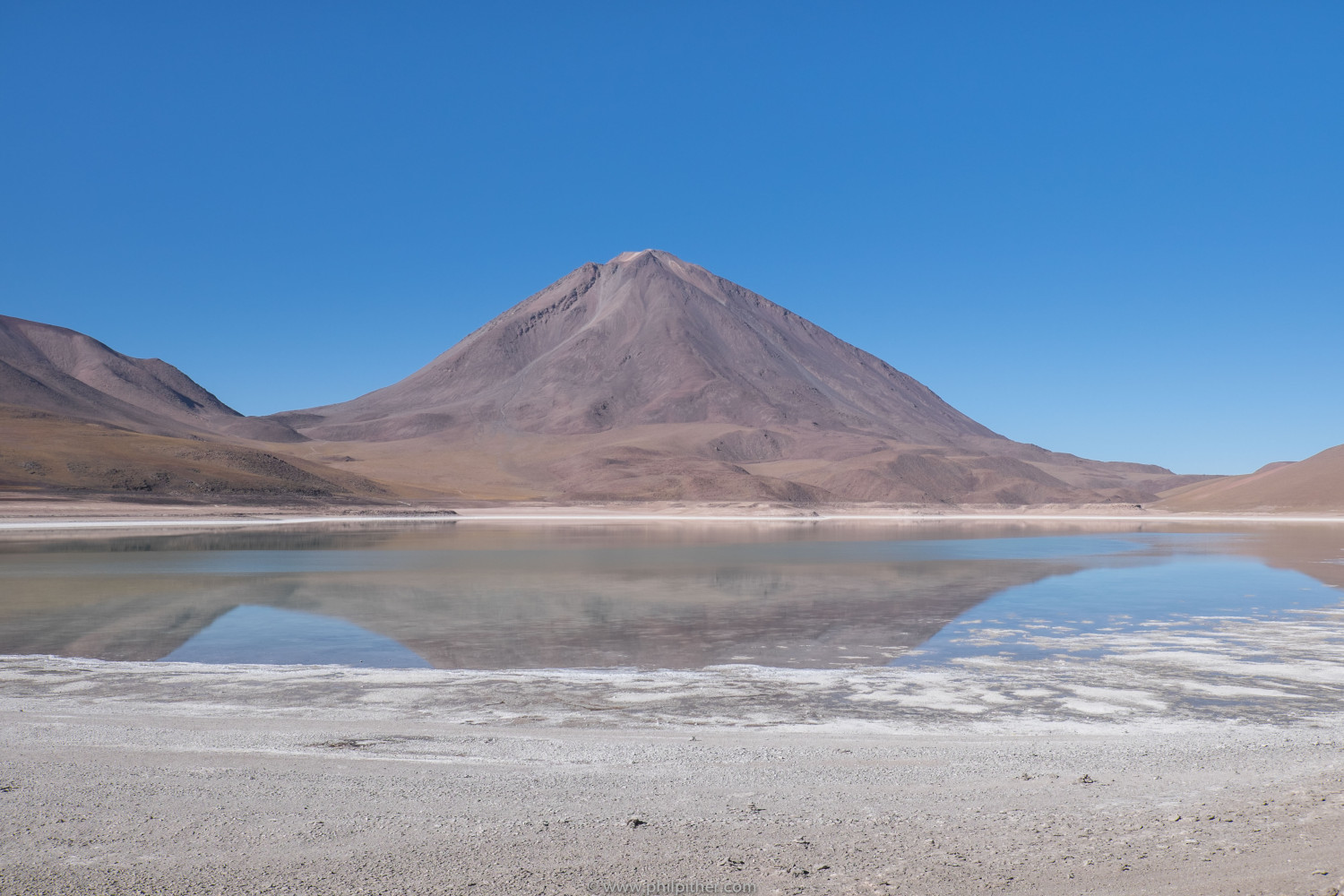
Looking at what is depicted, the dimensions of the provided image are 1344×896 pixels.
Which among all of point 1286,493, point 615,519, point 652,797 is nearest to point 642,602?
point 652,797

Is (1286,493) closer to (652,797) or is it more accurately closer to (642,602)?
(642,602)

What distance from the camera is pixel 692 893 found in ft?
16.6

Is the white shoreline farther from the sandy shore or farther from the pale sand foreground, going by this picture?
the pale sand foreground

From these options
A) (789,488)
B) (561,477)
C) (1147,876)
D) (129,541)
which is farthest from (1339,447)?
(1147,876)

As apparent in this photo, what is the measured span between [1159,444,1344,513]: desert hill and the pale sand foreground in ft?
293

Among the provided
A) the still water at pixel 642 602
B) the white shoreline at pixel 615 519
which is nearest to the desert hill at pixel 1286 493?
the white shoreline at pixel 615 519

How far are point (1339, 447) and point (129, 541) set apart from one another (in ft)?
349

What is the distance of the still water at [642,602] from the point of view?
14.4 m

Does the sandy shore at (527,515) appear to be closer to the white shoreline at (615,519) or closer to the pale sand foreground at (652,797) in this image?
the white shoreline at (615,519)

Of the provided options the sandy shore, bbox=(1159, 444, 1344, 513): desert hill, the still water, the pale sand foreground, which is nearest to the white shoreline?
the sandy shore

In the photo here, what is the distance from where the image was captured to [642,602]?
20.6 m

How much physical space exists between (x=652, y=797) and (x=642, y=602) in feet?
46.2

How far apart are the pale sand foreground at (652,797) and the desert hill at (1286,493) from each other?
8941 cm

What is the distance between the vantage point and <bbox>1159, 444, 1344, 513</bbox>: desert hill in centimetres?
8538
